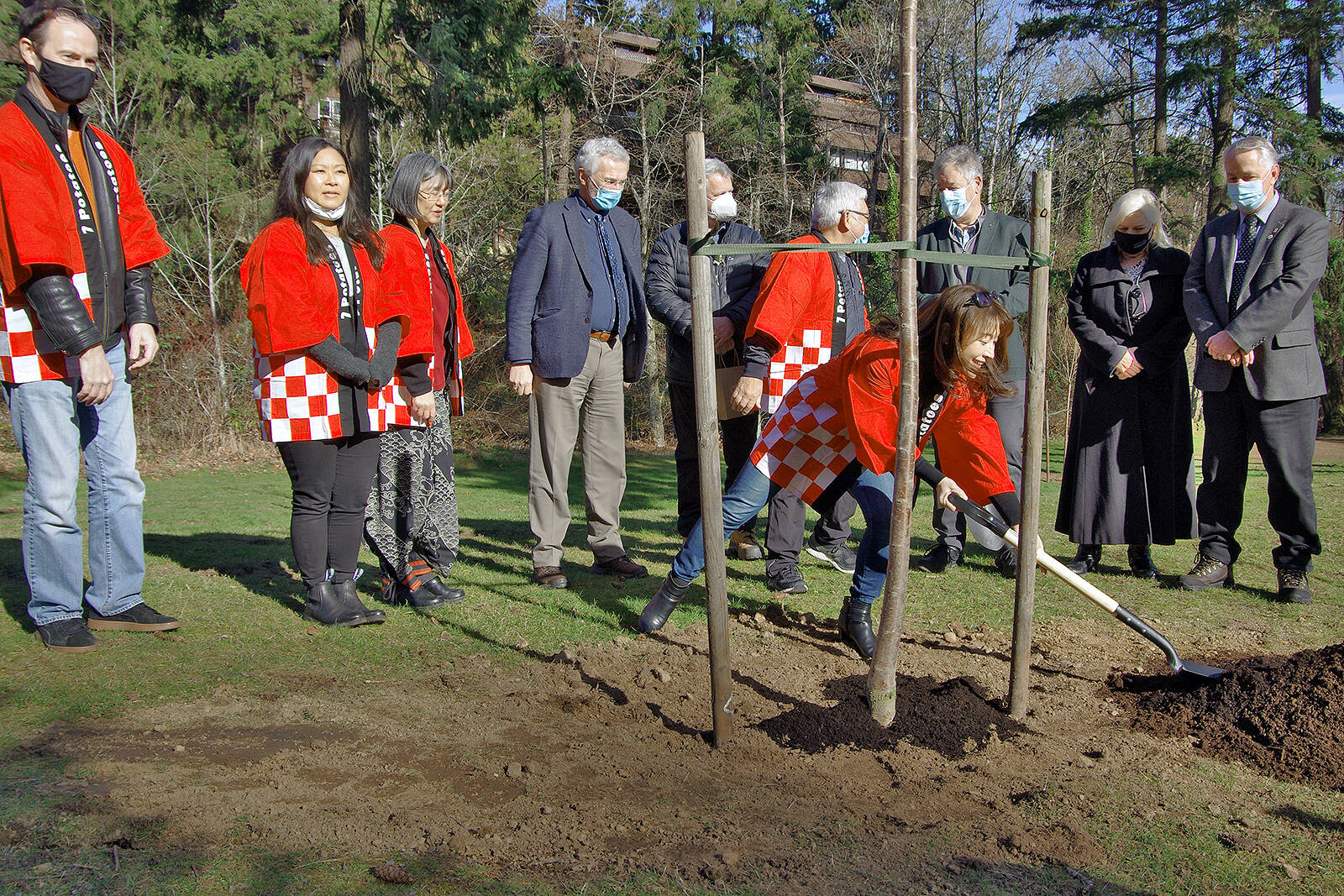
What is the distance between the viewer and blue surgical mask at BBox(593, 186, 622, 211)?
5.01 m

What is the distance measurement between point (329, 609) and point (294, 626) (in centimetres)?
16

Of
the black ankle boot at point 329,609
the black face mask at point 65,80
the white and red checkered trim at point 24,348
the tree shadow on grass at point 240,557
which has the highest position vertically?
the black face mask at point 65,80

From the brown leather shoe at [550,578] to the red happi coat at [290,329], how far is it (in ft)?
4.80

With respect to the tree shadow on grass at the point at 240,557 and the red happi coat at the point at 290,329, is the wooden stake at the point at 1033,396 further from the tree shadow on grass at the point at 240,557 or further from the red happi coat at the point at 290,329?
the tree shadow on grass at the point at 240,557

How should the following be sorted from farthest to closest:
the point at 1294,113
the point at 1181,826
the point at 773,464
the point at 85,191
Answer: the point at 1294,113 → the point at 773,464 → the point at 85,191 → the point at 1181,826

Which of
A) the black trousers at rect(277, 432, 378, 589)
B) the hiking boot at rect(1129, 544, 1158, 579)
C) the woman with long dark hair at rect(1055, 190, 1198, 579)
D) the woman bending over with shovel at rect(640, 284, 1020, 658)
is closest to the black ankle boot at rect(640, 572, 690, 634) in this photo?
the woman bending over with shovel at rect(640, 284, 1020, 658)

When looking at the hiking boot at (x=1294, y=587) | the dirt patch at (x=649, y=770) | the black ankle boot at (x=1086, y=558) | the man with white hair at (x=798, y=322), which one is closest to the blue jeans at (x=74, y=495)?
the dirt patch at (x=649, y=770)

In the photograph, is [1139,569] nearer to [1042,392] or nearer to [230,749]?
[1042,392]

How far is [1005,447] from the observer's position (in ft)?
17.4

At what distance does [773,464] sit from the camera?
3986 millimetres

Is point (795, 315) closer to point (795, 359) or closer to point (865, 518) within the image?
point (795, 359)

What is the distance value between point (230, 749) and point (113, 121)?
15152mm

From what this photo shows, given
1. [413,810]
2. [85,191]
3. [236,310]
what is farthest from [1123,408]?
[236,310]

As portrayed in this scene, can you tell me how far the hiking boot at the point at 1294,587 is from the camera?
4762 mm
